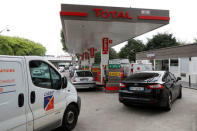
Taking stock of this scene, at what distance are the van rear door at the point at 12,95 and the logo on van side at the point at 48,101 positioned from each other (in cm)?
51

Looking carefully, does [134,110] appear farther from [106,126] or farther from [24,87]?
[24,87]

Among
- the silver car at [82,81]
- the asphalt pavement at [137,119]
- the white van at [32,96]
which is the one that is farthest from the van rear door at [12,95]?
the silver car at [82,81]

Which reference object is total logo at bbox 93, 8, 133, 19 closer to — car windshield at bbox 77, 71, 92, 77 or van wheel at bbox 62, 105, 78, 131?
car windshield at bbox 77, 71, 92, 77

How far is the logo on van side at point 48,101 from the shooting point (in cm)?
339

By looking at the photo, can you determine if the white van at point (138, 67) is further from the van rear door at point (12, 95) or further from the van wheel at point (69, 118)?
the van rear door at point (12, 95)

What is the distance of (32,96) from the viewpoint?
10.1ft

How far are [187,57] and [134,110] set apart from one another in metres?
12.7

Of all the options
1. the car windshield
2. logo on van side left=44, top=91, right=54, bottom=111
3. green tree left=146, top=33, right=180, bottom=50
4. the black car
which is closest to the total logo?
the car windshield

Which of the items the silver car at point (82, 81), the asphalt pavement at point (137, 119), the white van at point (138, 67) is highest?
the white van at point (138, 67)

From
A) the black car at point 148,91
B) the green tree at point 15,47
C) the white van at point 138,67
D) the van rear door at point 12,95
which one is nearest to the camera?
the van rear door at point 12,95

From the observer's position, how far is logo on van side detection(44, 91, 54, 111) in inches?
134

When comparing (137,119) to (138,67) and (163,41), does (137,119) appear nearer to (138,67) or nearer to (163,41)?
(138,67)

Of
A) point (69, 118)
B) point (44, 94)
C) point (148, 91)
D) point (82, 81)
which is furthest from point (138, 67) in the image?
point (44, 94)

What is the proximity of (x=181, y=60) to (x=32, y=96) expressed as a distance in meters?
17.2
